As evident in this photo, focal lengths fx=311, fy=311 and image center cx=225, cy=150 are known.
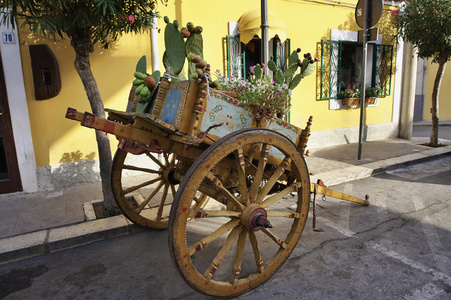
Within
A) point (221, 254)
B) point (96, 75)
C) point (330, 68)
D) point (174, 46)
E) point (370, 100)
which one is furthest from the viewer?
point (370, 100)

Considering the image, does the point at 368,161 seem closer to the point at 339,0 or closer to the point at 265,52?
the point at 265,52

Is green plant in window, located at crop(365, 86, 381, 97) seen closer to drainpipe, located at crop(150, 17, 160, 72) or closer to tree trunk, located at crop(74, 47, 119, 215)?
drainpipe, located at crop(150, 17, 160, 72)

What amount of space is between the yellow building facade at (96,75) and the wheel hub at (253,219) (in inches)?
145

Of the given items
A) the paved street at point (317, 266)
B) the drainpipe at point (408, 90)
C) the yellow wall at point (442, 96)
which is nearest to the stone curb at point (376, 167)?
the paved street at point (317, 266)

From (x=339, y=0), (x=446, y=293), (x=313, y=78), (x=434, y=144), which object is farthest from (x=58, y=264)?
(x=434, y=144)

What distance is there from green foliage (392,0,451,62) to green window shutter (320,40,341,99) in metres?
1.52

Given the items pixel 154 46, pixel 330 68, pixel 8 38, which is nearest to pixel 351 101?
pixel 330 68

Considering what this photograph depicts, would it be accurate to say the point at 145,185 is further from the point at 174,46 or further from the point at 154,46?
the point at 154,46

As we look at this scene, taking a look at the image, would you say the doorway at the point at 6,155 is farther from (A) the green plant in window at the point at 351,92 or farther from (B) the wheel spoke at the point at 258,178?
(A) the green plant in window at the point at 351,92

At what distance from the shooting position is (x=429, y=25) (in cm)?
634

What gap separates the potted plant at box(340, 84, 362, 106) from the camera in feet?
24.5

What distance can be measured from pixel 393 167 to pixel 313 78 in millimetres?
2554

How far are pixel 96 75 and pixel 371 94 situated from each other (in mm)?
6279

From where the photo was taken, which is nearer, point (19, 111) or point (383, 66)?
point (19, 111)
